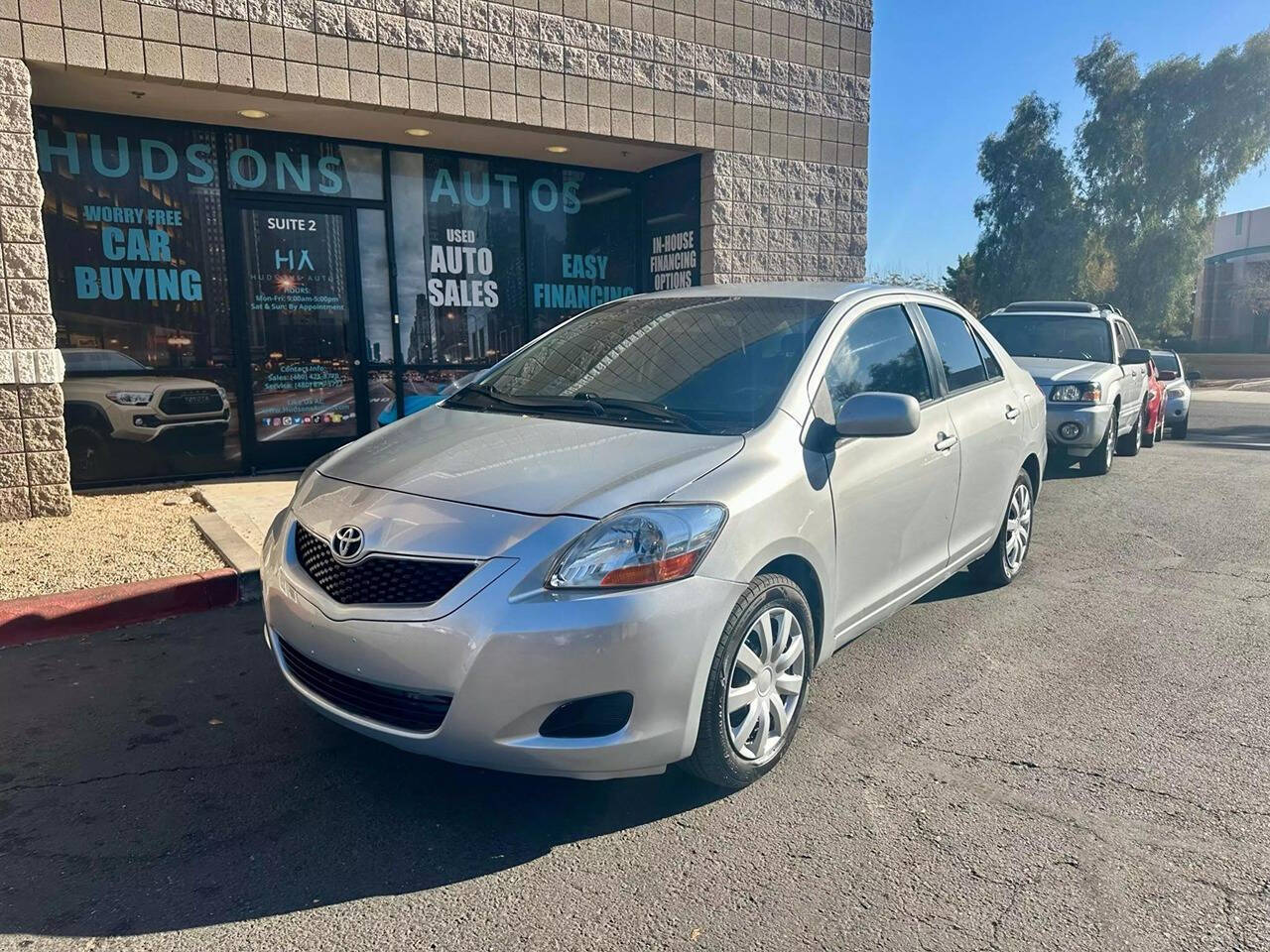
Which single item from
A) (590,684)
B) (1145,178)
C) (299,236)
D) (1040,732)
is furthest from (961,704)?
(1145,178)

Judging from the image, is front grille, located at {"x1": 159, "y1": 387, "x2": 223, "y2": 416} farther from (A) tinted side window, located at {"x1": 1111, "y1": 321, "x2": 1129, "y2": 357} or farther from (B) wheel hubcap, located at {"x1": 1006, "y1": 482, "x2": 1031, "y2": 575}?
(A) tinted side window, located at {"x1": 1111, "y1": 321, "x2": 1129, "y2": 357}

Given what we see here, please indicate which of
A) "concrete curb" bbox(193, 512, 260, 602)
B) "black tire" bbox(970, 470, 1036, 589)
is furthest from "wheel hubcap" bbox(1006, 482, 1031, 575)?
"concrete curb" bbox(193, 512, 260, 602)

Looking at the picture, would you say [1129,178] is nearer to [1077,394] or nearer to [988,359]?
[1077,394]

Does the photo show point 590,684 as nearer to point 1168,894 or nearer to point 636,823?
point 636,823

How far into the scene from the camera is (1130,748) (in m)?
3.66

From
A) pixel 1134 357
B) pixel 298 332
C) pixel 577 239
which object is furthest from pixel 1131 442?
pixel 298 332

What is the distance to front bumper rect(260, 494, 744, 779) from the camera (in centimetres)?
274

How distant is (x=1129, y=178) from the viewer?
3244cm

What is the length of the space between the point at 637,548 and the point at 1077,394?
802 centimetres

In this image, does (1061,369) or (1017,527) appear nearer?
(1017,527)

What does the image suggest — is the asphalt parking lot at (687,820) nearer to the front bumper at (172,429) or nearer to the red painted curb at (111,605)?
the red painted curb at (111,605)

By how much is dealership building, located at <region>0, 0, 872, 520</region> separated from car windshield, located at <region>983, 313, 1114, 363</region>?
193 centimetres

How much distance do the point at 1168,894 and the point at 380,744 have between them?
8.70 ft

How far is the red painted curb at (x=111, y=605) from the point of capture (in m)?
4.82
